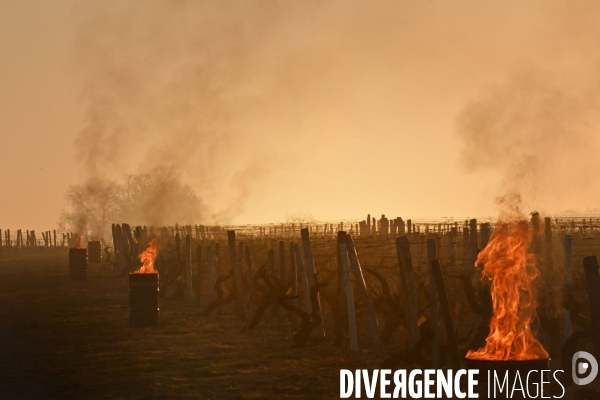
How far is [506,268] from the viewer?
1166 centimetres

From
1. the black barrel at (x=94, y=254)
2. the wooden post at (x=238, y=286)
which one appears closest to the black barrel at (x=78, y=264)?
the wooden post at (x=238, y=286)

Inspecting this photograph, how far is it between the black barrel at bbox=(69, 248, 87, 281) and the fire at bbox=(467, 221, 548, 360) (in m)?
29.6

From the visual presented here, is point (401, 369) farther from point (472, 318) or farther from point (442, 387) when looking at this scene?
point (472, 318)

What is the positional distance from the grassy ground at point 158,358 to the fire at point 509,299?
265cm

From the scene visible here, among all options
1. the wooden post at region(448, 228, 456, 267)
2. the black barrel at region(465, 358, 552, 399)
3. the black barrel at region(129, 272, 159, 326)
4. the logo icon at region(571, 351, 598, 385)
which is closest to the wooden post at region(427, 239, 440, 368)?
the logo icon at region(571, 351, 598, 385)

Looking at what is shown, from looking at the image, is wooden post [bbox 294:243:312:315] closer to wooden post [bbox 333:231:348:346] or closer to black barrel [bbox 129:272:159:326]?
wooden post [bbox 333:231:348:346]

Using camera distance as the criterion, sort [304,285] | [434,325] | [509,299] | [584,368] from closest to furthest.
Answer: [509,299] → [584,368] → [434,325] → [304,285]

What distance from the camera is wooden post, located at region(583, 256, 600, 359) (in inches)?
476

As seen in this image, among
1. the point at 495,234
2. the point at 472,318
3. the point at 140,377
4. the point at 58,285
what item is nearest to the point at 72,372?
the point at 140,377

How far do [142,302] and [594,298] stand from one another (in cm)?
1247

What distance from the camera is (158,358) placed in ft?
55.3

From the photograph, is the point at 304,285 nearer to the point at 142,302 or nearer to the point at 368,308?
the point at 368,308

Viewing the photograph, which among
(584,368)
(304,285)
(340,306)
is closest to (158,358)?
(340,306)

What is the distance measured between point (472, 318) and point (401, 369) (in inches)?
266
